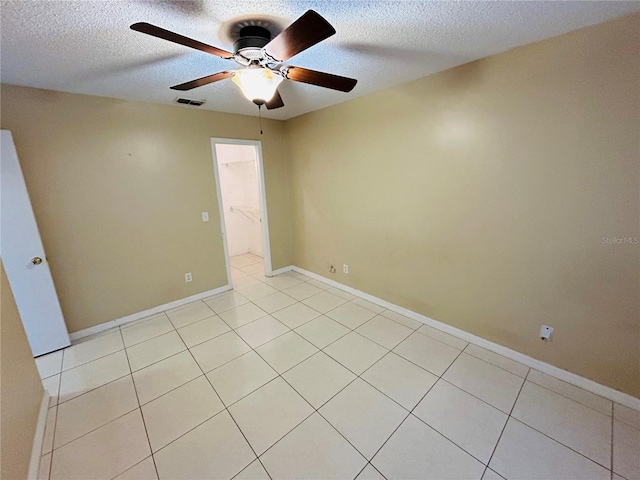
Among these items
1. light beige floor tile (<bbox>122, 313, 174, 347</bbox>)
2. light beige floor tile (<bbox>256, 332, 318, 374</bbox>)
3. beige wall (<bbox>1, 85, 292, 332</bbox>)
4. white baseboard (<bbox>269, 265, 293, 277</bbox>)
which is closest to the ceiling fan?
beige wall (<bbox>1, 85, 292, 332</bbox>)

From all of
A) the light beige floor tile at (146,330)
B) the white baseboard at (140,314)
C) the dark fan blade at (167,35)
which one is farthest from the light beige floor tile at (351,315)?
the dark fan blade at (167,35)

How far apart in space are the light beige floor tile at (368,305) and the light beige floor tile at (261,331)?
0.97 m

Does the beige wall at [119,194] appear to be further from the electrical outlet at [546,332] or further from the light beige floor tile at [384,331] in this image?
the electrical outlet at [546,332]

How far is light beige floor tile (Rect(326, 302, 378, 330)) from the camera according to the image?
8.98ft

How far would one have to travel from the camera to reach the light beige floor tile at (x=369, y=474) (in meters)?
1.33

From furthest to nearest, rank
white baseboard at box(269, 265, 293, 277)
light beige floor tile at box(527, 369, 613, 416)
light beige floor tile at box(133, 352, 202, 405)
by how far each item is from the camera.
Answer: white baseboard at box(269, 265, 293, 277) < light beige floor tile at box(133, 352, 202, 405) < light beige floor tile at box(527, 369, 613, 416)

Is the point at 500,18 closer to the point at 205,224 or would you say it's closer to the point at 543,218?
the point at 543,218

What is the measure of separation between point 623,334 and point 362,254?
2.13 m

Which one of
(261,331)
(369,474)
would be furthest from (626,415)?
(261,331)

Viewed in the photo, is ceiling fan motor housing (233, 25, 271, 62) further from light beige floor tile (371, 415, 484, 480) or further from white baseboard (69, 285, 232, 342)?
white baseboard (69, 285, 232, 342)

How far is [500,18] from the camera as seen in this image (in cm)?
144

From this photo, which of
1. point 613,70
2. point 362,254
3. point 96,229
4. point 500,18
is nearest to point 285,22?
point 500,18

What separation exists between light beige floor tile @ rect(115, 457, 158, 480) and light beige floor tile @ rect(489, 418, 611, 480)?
1783mm

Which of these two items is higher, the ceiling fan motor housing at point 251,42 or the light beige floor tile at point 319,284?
the ceiling fan motor housing at point 251,42
